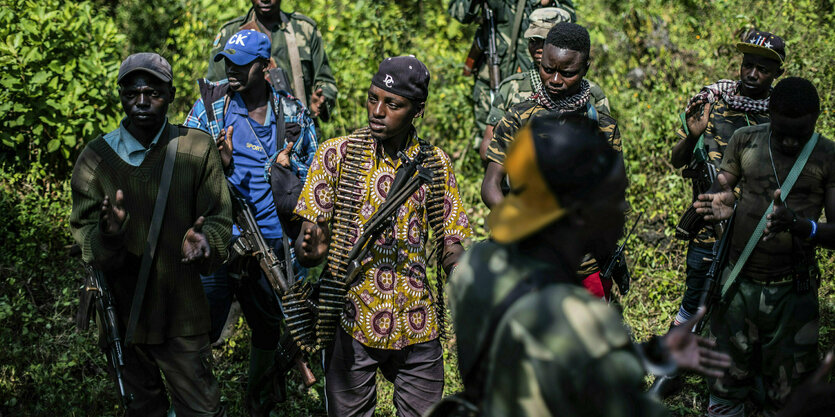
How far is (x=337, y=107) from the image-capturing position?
9172 millimetres

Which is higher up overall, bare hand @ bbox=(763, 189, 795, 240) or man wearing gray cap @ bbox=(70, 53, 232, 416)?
man wearing gray cap @ bbox=(70, 53, 232, 416)

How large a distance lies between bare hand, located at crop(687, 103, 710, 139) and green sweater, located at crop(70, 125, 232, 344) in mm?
3256

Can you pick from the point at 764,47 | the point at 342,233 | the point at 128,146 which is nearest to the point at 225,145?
the point at 128,146

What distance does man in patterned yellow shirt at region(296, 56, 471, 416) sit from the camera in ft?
12.9

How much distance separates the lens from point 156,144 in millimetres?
4223

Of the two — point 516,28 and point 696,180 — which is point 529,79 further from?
point 516,28

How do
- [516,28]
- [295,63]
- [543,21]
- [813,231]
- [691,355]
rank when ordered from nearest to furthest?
[691,355] → [813,231] → [543,21] → [295,63] → [516,28]

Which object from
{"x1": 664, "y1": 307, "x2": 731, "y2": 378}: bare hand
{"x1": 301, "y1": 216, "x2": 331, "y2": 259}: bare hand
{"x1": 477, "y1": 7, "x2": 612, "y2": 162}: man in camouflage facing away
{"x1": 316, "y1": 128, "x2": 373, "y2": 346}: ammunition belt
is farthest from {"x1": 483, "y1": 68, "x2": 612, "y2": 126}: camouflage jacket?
{"x1": 664, "y1": 307, "x2": 731, "y2": 378}: bare hand

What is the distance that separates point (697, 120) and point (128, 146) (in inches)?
149

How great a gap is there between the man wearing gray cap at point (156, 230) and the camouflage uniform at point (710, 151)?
10.7ft

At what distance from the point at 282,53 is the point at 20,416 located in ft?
11.4

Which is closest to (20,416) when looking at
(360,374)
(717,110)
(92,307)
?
(92,307)

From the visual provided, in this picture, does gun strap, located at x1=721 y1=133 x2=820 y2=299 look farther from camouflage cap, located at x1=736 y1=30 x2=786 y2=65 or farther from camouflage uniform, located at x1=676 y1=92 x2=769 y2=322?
camouflage cap, located at x1=736 y1=30 x2=786 y2=65

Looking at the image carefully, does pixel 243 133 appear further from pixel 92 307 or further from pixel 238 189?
pixel 92 307
